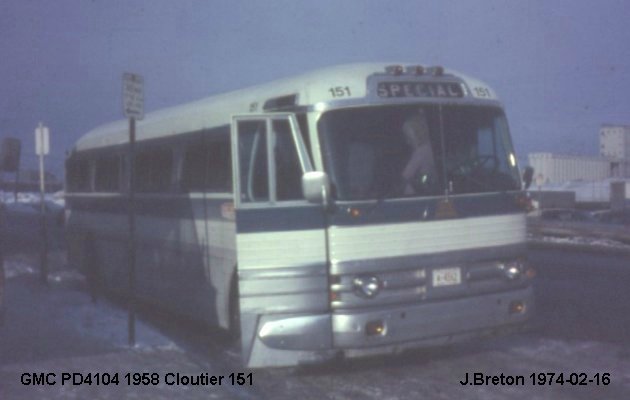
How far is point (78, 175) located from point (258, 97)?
8.44 metres

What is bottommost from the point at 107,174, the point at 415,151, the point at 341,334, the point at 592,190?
the point at 341,334

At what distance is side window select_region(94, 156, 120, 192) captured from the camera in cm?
1529

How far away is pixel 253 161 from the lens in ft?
30.2

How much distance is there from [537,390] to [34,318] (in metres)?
7.83

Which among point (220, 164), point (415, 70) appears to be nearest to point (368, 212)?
point (415, 70)

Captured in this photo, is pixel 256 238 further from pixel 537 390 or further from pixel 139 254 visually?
pixel 139 254

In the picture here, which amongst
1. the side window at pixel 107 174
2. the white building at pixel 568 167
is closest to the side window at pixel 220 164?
the side window at pixel 107 174

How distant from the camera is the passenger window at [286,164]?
29.7 feet

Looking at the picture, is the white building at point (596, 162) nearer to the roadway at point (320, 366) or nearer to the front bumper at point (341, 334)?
the roadway at point (320, 366)

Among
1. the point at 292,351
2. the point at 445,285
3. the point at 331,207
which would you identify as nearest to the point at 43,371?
the point at 292,351

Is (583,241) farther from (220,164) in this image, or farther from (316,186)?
(316,186)

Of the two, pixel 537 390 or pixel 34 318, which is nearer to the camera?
pixel 537 390

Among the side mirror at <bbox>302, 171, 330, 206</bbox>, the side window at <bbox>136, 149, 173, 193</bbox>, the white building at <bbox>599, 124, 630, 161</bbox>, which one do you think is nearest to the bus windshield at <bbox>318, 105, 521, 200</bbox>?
Result: the side mirror at <bbox>302, 171, 330, 206</bbox>

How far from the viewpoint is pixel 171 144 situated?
12.6m
